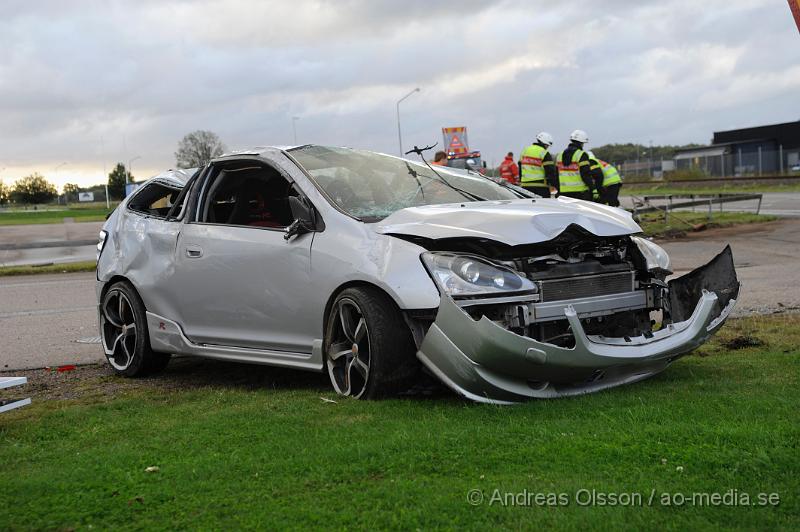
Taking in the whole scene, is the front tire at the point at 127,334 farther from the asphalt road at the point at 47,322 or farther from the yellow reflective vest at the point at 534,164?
the yellow reflective vest at the point at 534,164

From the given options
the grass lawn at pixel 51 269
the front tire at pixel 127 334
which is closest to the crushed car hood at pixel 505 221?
the front tire at pixel 127 334

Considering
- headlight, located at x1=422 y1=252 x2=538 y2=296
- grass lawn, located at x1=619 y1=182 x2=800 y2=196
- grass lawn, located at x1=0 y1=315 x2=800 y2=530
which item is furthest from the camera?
grass lawn, located at x1=619 y1=182 x2=800 y2=196

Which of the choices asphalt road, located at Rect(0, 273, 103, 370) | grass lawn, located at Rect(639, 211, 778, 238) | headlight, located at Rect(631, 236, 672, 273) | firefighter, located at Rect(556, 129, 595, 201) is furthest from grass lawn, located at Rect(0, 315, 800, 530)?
grass lawn, located at Rect(639, 211, 778, 238)

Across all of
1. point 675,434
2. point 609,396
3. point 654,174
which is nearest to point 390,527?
point 675,434

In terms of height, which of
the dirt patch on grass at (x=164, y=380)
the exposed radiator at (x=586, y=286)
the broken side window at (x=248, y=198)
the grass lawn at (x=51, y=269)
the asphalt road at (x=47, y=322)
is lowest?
the dirt patch on grass at (x=164, y=380)

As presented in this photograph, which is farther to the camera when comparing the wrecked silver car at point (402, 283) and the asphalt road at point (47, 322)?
the asphalt road at point (47, 322)

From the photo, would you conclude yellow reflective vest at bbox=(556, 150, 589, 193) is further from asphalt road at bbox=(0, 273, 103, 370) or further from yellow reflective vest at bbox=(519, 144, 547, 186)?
asphalt road at bbox=(0, 273, 103, 370)

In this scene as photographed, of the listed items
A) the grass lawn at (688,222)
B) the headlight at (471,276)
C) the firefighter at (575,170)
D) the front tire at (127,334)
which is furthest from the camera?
the grass lawn at (688,222)

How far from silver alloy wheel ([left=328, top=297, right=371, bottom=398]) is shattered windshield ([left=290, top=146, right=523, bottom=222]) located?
1.91 feet

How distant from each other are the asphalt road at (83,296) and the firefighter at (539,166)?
2460mm

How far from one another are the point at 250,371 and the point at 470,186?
2230 millimetres

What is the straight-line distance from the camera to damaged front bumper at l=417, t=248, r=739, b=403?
194 inches

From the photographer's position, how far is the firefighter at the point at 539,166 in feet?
53.2

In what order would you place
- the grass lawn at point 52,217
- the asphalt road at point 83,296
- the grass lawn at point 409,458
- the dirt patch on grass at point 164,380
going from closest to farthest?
the grass lawn at point 409,458 < the dirt patch on grass at point 164,380 < the asphalt road at point 83,296 < the grass lawn at point 52,217
